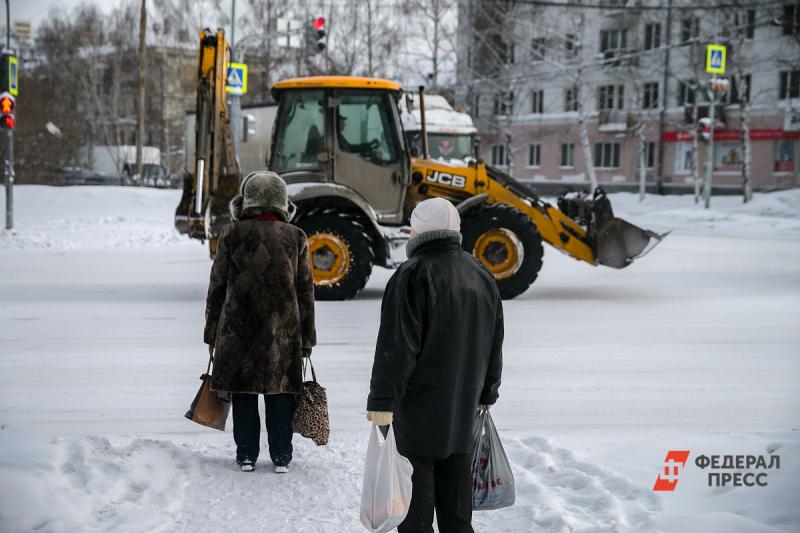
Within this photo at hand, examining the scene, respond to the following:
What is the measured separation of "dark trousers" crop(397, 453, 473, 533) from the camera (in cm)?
351

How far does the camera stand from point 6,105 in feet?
60.5

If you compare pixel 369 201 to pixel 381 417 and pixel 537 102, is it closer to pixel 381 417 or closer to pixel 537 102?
pixel 381 417

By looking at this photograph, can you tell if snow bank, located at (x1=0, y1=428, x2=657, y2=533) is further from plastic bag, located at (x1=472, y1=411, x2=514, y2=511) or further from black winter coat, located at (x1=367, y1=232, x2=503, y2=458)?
black winter coat, located at (x1=367, y1=232, x2=503, y2=458)

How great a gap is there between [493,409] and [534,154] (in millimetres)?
45661

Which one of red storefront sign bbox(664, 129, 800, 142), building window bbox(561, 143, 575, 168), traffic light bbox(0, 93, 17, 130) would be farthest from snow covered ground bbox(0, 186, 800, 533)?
building window bbox(561, 143, 575, 168)

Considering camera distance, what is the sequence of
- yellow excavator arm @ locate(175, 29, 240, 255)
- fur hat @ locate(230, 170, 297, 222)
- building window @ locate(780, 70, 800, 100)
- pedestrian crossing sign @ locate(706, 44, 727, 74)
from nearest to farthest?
fur hat @ locate(230, 170, 297, 222) < yellow excavator arm @ locate(175, 29, 240, 255) < pedestrian crossing sign @ locate(706, 44, 727, 74) < building window @ locate(780, 70, 800, 100)

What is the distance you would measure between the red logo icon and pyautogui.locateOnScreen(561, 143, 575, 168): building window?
4454 centimetres

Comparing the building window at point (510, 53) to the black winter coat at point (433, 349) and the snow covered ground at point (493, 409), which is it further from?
the black winter coat at point (433, 349)

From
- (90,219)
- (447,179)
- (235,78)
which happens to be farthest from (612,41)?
(447,179)

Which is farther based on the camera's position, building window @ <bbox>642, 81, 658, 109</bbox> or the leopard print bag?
building window @ <bbox>642, 81, 658, 109</bbox>

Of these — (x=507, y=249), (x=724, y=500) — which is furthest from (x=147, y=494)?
(x=507, y=249)

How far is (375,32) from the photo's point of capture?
38531mm

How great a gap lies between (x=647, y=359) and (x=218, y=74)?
640 centimetres

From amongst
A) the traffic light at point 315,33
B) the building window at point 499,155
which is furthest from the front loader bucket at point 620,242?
the building window at point 499,155
